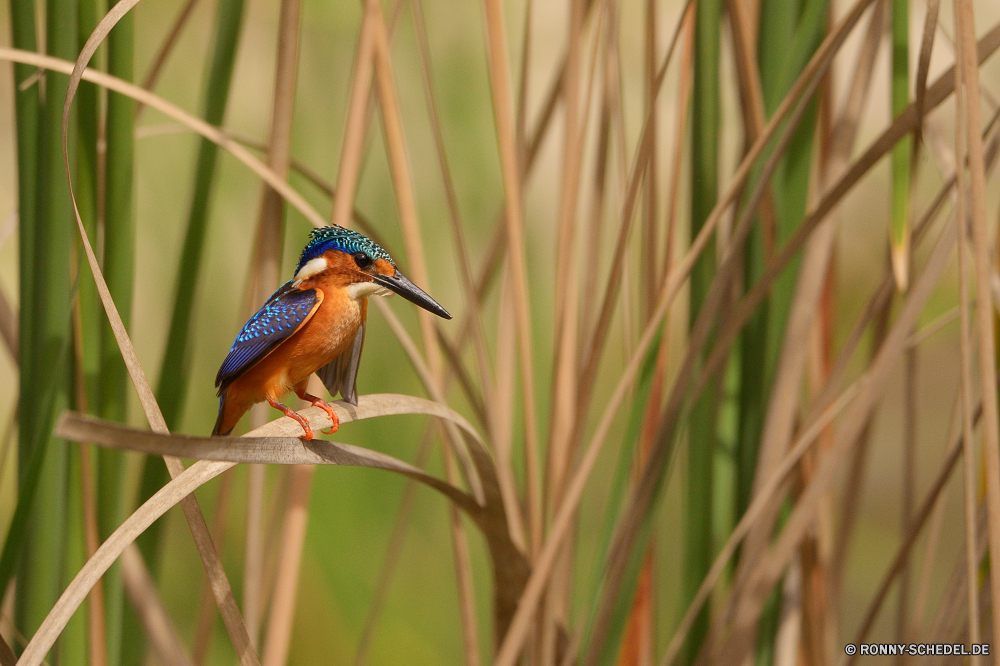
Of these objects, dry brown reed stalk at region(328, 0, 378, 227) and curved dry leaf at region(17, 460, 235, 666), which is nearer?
curved dry leaf at region(17, 460, 235, 666)

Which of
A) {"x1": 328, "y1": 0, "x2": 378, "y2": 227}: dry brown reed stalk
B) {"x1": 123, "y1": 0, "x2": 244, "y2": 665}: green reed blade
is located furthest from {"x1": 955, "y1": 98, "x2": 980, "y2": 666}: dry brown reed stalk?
{"x1": 123, "y1": 0, "x2": 244, "y2": 665}: green reed blade

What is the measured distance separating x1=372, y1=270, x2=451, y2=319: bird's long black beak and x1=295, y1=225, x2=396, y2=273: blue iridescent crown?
11mm

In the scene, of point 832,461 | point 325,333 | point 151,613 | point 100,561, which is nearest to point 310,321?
point 325,333

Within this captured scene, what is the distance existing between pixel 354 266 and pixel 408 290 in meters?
0.04

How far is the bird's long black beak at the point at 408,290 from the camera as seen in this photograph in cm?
34

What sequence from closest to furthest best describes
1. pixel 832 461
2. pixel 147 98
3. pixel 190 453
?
pixel 190 453
pixel 147 98
pixel 832 461

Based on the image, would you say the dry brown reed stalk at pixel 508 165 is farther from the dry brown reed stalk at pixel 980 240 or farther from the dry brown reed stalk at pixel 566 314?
the dry brown reed stalk at pixel 980 240

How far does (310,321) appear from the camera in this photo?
35 cm

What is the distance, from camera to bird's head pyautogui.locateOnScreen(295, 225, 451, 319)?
14.0 inches

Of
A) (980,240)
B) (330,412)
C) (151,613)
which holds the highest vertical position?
(980,240)

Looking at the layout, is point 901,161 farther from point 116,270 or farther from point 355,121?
point 116,270

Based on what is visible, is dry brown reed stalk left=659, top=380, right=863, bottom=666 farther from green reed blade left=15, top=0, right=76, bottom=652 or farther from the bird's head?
green reed blade left=15, top=0, right=76, bottom=652

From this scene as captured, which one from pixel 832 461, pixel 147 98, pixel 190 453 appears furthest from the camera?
pixel 832 461

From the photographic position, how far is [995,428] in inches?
14.3
